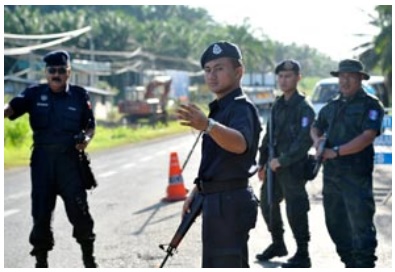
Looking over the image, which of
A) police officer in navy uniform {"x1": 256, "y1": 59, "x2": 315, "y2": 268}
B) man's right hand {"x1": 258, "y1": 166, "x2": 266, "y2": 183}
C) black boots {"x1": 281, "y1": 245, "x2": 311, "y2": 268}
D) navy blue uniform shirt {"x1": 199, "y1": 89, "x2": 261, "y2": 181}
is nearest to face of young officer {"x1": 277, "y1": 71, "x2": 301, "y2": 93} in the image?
police officer in navy uniform {"x1": 256, "y1": 59, "x2": 315, "y2": 268}

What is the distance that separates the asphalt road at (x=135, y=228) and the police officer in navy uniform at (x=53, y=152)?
2.16 feet

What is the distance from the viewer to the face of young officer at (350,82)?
604cm

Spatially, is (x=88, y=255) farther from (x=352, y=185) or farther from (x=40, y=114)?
(x=352, y=185)

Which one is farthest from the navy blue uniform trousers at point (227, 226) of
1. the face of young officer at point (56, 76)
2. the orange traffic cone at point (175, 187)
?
the orange traffic cone at point (175, 187)

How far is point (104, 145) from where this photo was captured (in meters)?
24.7

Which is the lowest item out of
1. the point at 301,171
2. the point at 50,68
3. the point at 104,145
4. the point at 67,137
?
the point at 104,145

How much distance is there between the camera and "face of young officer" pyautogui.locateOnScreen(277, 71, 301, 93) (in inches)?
263

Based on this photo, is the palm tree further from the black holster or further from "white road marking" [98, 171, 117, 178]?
the black holster

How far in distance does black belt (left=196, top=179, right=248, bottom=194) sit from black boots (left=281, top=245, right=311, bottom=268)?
7.99 ft

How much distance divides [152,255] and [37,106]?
6.40 ft

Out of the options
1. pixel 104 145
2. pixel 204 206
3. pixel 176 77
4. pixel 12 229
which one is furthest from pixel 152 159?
pixel 176 77

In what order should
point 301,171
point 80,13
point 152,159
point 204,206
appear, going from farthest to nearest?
point 80,13 < point 152,159 < point 301,171 < point 204,206

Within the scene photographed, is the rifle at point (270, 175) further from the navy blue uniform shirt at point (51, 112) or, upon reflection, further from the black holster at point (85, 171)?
the navy blue uniform shirt at point (51, 112)

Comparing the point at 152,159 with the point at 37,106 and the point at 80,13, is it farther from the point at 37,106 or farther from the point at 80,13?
the point at 80,13
